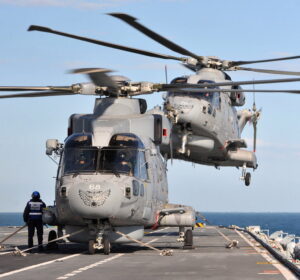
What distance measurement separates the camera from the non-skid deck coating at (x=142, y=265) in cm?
1488

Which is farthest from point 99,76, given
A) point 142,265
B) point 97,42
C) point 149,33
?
point 142,265

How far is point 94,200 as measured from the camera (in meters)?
18.9

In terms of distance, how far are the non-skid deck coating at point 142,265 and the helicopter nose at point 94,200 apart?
1.14 m

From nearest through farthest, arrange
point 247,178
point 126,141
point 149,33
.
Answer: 1. point 149,33
2. point 126,141
3. point 247,178

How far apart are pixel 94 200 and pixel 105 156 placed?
167cm

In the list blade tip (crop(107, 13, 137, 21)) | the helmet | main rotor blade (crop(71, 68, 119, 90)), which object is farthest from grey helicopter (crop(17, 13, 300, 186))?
blade tip (crop(107, 13, 137, 21))

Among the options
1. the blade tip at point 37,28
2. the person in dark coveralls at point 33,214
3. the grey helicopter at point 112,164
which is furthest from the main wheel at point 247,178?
the blade tip at point 37,28

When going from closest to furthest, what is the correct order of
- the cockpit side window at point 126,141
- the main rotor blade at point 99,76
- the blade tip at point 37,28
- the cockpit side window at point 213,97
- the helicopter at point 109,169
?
the blade tip at point 37,28
the main rotor blade at point 99,76
the helicopter at point 109,169
the cockpit side window at point 126,141
the cockpit side window at point 213,97

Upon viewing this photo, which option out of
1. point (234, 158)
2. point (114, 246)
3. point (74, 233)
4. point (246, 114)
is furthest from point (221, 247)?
point (246, 114)

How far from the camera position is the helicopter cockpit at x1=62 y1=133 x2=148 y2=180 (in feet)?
65.7

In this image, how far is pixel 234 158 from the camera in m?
34.8

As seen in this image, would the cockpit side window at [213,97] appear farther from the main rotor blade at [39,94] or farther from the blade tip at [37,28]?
the blade tip at [37,28]

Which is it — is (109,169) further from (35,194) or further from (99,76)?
(35,194)

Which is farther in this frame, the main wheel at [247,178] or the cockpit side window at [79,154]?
the main wheel at [247,178]
